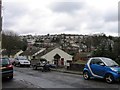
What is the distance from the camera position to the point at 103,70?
1534 centimetres

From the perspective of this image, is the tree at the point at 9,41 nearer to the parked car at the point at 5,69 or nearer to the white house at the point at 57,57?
the white house at the point at 57,57

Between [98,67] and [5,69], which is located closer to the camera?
[98,67]

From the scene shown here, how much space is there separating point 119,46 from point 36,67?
10.1 meters

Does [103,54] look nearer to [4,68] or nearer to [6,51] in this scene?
[4,68]

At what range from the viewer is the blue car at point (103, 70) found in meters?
14.6

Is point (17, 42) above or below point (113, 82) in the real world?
above

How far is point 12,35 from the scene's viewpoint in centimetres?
8894

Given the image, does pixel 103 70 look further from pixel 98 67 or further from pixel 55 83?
pixel 55 83

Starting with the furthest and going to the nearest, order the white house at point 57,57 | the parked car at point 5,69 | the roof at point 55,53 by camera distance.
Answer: the roof at point 55,53, the white house at point 57,57, the parked car at point 5,69

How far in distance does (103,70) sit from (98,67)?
0.55 meters

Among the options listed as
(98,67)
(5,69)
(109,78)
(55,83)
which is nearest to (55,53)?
(5,69)

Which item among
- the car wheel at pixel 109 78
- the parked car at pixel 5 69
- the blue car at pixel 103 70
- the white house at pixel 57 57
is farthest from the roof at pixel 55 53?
the car wheel at pixel 109 78

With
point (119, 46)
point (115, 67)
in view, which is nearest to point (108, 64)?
point (115, 67)

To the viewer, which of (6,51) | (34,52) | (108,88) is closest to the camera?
(108,88)
